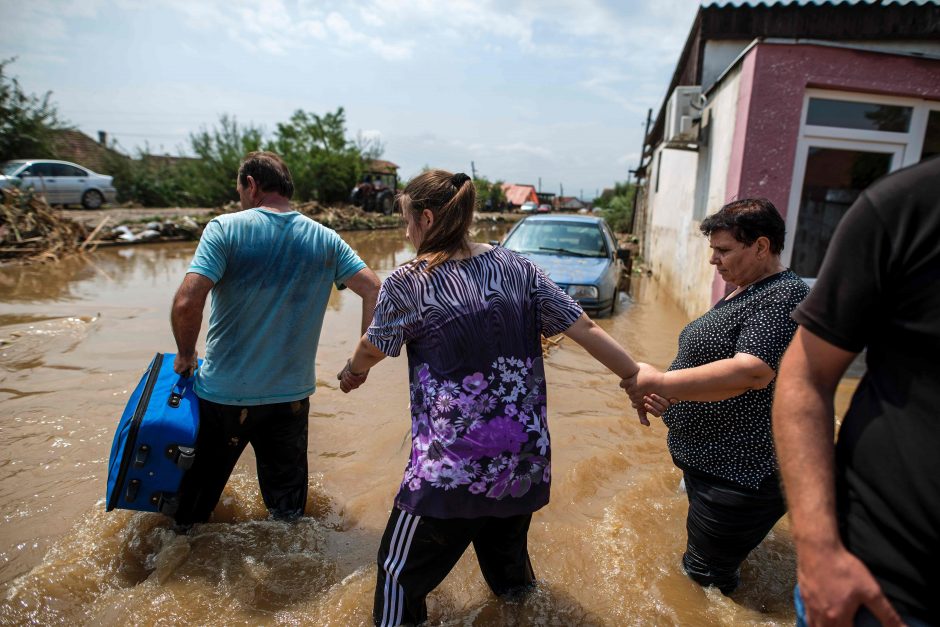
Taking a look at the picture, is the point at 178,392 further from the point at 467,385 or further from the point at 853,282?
the point at 853,282

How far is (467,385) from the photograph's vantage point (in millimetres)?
1842

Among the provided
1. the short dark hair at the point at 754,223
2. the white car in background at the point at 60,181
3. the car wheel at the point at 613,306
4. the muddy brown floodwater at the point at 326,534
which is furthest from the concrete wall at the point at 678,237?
the white car in background at the point at 60,181

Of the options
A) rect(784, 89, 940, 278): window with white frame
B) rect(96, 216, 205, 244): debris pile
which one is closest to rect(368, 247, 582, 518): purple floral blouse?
rect(784, 89, 940, 278): window with white frame

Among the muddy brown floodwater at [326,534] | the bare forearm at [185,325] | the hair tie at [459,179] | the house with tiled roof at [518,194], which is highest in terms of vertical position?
the hair tie at [459,179]

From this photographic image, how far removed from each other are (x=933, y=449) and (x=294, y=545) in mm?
2824

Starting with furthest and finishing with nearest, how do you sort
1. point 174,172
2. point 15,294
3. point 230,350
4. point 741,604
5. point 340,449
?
point 174,172 → point 15,294 → point 340,449 → point 230,350 → point 741,604

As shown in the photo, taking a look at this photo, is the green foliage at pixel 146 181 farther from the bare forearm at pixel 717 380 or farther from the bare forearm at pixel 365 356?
the bare forearm at pixel 717 380

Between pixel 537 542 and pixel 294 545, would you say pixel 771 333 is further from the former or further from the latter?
pixel 294 545

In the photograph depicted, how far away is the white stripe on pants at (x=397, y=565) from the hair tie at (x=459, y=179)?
1116 mm

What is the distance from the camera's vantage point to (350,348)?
7070 millimetres

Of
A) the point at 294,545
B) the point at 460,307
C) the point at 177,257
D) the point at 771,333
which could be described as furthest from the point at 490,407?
the point at 177,257

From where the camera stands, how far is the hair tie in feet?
6.27

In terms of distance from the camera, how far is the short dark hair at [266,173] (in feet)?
9.18

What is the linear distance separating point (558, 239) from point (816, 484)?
8041 millimetres
